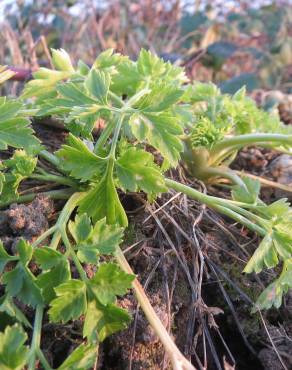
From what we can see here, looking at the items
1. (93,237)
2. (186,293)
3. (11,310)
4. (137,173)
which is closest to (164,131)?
(137,173)

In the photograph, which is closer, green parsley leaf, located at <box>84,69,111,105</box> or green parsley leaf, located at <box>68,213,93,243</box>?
green parsley leaf, located at <box>68,213,93,243</box>

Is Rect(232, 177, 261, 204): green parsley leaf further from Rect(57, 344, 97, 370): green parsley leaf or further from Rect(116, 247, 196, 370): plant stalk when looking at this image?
Rect(57, 344, 97, 370): green parsley leaf

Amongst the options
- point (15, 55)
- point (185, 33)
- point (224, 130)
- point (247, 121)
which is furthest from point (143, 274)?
point (185, 33)

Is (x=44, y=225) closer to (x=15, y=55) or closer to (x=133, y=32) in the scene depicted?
(x=15, y=55)

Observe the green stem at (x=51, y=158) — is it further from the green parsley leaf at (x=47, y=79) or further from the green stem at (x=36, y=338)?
the green stem at (x=36, y=338)

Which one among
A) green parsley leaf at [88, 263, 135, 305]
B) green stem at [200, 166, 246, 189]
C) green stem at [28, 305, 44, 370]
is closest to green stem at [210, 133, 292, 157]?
green stem at [200, 166, 246, 189]

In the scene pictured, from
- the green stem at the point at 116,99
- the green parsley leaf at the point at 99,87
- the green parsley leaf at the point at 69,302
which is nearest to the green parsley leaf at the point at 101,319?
the green parsley leaf at the point at 69,302

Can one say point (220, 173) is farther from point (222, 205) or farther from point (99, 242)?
point (99, 242)
